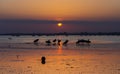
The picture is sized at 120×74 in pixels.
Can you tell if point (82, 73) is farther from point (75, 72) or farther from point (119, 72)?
point (119, 72)

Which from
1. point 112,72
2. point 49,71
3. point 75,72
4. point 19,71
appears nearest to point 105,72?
point 112,72

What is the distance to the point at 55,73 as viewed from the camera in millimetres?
24750

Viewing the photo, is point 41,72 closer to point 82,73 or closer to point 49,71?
point 49,71

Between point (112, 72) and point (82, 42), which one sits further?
point (82, 42)

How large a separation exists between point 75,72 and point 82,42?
64.4m

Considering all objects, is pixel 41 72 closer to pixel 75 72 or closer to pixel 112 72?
pixel 75 72

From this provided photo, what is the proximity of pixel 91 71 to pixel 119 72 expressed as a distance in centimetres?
223

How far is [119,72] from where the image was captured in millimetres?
24625

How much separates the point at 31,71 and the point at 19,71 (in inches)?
35.8

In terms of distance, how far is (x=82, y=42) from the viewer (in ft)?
293

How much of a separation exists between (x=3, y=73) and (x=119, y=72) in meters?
8.43

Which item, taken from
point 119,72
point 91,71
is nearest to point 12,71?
point 91,71

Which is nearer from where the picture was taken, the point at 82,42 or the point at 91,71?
the point at 91,71

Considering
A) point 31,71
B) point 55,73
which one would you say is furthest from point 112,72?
point 31,71
